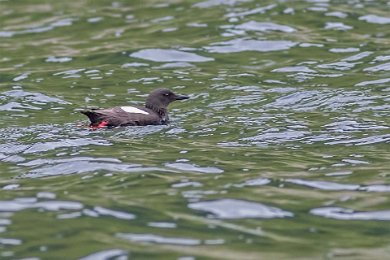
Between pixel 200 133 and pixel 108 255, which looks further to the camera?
pixel 200 133

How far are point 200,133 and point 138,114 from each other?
1199mm

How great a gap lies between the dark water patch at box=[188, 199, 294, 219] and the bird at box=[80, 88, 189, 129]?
14.9 feet

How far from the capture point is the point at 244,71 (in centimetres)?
1970

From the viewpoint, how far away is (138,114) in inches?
626

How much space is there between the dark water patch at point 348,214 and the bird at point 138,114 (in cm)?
510

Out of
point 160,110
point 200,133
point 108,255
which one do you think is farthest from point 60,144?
point 108,255

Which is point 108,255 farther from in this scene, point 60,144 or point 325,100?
point 325,100

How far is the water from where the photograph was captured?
33.1ft

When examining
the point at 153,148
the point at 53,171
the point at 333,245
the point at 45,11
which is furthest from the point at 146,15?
the point at 333,245

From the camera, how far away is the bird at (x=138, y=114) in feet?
50.6

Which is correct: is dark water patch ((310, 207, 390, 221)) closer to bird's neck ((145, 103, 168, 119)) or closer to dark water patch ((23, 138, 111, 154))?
dark water patch ((23, 138, 111, 154))

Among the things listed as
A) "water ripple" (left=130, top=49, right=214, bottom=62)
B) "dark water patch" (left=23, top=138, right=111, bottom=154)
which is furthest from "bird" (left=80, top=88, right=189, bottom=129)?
"water ripple" (left=130, top=49, right=214, bottom=62)

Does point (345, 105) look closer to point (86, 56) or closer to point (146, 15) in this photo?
point (86, 56)

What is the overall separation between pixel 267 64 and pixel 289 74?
3.08ft
